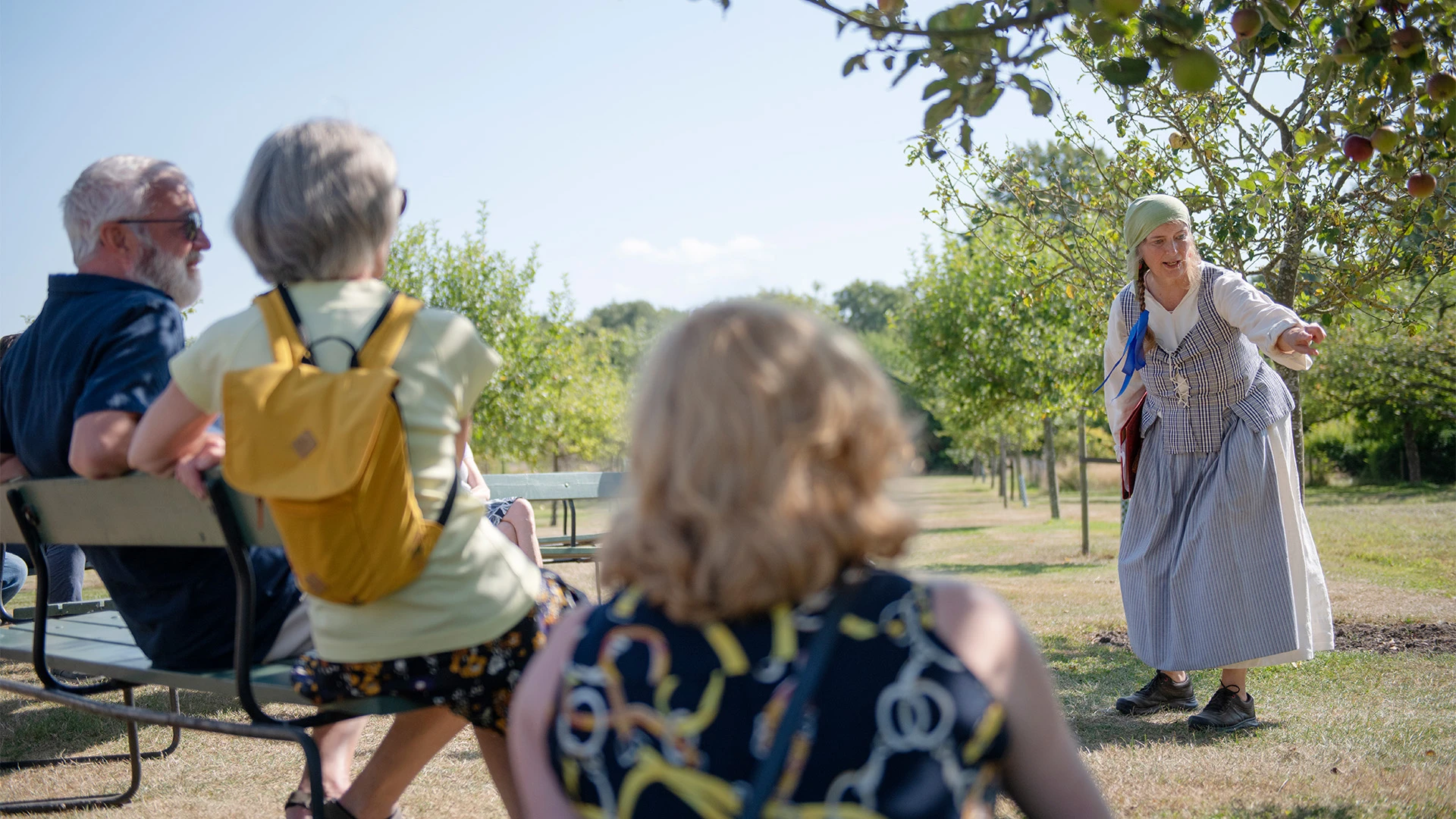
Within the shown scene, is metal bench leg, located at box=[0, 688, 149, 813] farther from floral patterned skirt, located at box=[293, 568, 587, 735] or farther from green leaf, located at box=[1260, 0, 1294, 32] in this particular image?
green leaf, located at box=[1260, 0, 1294, 32]

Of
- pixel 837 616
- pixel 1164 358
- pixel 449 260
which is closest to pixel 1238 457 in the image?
pixel 1164 358

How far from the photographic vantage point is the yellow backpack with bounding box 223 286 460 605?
6.10ft

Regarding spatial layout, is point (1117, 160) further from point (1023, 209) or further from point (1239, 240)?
point (1239, 240)

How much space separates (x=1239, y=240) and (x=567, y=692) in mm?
5473

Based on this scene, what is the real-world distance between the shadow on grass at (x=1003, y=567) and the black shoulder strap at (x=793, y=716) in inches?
417

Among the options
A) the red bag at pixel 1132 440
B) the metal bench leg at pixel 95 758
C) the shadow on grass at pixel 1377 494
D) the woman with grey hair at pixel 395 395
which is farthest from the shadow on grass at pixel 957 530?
the woman with grey hair at pixel 395 395

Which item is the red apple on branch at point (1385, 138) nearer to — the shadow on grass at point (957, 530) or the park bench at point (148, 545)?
the park bench at point (148, 545)

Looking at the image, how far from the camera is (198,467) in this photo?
216cm

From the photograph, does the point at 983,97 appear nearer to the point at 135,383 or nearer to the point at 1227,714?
the point at 135,383

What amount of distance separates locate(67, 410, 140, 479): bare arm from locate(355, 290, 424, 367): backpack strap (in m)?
0.74

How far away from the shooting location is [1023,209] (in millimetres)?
8781

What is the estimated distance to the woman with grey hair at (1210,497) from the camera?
431 centimetres

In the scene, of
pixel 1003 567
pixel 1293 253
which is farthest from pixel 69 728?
pixel 1003 567

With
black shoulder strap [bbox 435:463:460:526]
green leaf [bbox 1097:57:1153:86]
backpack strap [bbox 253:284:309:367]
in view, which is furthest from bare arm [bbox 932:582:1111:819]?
green leaf [bbox 1097:57:1153:86]
